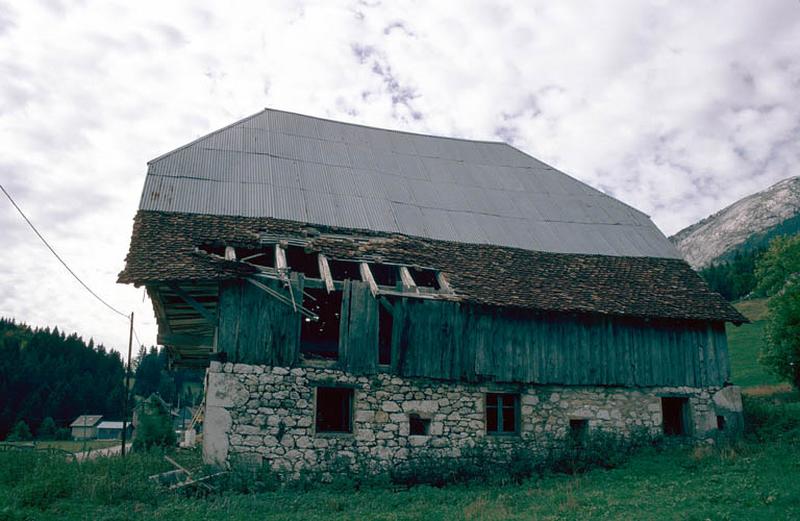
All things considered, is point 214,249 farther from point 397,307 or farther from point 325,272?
point 397,307

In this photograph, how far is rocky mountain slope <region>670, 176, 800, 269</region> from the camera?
173125 millimetres

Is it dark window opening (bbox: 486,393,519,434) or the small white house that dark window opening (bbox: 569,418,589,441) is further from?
the small white house

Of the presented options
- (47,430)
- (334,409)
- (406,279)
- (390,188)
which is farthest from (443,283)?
(47,430)

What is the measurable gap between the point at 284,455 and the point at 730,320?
1202 cm

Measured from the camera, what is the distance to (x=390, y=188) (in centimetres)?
1952

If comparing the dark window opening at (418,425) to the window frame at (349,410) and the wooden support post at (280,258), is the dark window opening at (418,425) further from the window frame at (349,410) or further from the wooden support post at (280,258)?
the wooden support post at (280,258)

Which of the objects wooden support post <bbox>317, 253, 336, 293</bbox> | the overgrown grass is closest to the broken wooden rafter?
wooden support post <bbox>317, 253, 336, 293</bbox>

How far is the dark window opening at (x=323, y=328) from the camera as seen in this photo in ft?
57.4

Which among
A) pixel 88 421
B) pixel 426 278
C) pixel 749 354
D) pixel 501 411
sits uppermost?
pixel 426 278

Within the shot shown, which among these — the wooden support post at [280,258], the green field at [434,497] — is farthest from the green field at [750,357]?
the wooden support post at [280,258]

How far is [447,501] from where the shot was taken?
483 inches

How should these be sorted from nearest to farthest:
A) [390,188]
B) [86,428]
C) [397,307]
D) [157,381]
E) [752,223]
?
[397,307] < [390,188] < [86,428] < [157,381] < [752,223]

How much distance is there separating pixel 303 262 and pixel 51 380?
54748mm

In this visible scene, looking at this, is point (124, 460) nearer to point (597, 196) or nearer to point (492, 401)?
point (492, 401)
